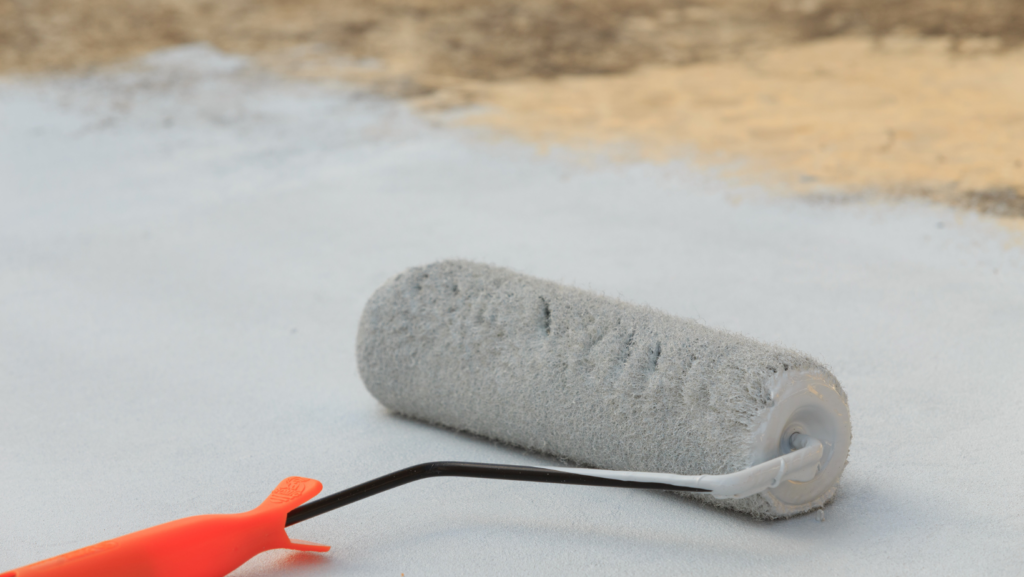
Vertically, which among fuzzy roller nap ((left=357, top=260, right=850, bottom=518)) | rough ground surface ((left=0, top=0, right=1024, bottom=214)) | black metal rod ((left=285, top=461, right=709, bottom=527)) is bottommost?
black metal rod ((left=285, top=461, right=709, bottom=527))

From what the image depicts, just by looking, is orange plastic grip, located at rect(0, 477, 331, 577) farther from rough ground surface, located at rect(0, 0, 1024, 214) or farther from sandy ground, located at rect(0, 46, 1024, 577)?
rough ground surface, located at rect(0, 0, 1024, 214)

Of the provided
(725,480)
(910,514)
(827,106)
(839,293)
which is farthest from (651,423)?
(827,106)

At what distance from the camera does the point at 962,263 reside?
2.00 m

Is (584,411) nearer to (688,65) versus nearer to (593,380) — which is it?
(593,380)

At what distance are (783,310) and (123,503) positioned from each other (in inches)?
50.4

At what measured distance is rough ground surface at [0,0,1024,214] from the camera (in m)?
2.69

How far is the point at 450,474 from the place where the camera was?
119 centimetres

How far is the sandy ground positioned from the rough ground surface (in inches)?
9.5

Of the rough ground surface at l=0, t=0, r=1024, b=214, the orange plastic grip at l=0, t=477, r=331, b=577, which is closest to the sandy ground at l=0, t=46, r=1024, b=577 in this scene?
the orange plastic grip at l=0, t=477, r=331, b=577

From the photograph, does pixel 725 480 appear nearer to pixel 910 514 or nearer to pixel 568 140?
pixel 910 514

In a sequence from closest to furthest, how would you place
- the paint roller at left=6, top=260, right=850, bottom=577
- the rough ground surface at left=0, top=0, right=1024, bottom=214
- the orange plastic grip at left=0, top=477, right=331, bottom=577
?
the orange plastic grip at left=0, top=477, right=331, bottom=577 → the paint roller at left=6, top=260, right=850, bottom=577 → the rough ground surface at left=0, top=0, right=1024, bottom=214

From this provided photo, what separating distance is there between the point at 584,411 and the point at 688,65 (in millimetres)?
2704

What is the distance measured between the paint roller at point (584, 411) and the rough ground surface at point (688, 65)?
1407 mm

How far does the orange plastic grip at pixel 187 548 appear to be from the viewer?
3.19 ft
